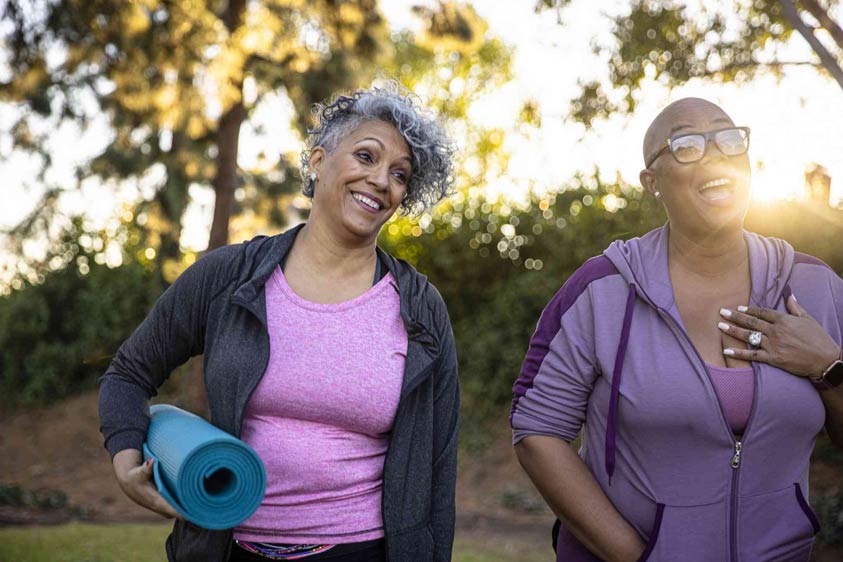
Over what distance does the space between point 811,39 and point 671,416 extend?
335 cm

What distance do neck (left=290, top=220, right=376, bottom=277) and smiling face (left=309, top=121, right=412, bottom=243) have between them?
0.02 meters

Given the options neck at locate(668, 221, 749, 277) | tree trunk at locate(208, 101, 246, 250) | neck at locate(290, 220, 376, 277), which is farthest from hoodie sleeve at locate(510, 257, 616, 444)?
tree trunk at locate(208, 101, 246, 250)

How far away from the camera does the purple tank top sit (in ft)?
8.44

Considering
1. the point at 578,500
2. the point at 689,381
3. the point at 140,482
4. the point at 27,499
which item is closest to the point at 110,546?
the point at 27,499

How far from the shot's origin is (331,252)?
9.88 ft

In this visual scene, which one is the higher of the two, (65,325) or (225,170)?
(225,170)

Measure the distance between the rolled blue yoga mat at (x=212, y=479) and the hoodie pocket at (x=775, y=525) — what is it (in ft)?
4.20

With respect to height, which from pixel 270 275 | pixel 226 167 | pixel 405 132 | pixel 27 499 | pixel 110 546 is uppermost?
pixel 226 167

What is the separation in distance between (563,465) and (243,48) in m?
8.73

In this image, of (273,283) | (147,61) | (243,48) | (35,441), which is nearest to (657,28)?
(273,283)

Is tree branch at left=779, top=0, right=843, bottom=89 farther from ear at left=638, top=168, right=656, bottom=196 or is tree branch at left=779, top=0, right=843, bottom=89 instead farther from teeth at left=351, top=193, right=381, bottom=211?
teeth at left=351, top=193, right=381, bottom=211

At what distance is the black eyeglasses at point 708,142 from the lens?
2.73 meters

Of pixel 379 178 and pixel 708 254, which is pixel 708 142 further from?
pixel 379 178

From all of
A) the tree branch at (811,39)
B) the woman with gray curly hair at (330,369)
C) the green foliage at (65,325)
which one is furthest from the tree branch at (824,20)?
the green foliage at (65,325)
